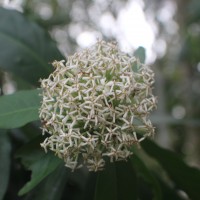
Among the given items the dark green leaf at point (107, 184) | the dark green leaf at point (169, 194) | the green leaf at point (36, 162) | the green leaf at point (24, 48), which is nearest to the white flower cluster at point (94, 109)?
the green leaf at point (36, 162)

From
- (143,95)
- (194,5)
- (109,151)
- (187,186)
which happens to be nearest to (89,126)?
(109,151)

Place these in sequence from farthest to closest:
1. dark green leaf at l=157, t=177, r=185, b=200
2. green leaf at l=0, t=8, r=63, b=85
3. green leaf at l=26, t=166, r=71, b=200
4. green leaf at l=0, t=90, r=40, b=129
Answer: dark green leaf at l=157, t=177, r=185, b=200 → green leaf at l=0, t=8, r=63, b=85 → green leaf at l=26, t=166, r=71, b=200 → green leaf at l=0, t=90, r=40, b=129

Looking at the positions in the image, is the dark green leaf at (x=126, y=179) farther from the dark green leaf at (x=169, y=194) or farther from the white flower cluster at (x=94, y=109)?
the dark green leaf at (x=169, y=194)

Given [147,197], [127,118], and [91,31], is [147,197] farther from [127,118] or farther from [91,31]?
[91,31]

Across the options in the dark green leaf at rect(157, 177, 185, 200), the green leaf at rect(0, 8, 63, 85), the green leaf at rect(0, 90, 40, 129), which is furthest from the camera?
the dark green leaf at rect(157, 177, 185, 200)

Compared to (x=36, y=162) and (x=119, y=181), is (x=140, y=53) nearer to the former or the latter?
(x=119, y=181)

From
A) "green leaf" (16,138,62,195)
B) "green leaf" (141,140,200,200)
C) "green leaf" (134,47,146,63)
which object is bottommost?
"green leaf" (141,140,200,200)

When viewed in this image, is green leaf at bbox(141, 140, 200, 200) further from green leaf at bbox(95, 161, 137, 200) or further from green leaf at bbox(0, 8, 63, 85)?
green leaf at bbox(0, 8, 63, 85)

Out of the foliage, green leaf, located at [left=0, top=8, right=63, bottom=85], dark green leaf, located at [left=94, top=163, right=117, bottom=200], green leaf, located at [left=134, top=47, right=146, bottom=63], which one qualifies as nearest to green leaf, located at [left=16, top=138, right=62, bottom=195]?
the foliage
